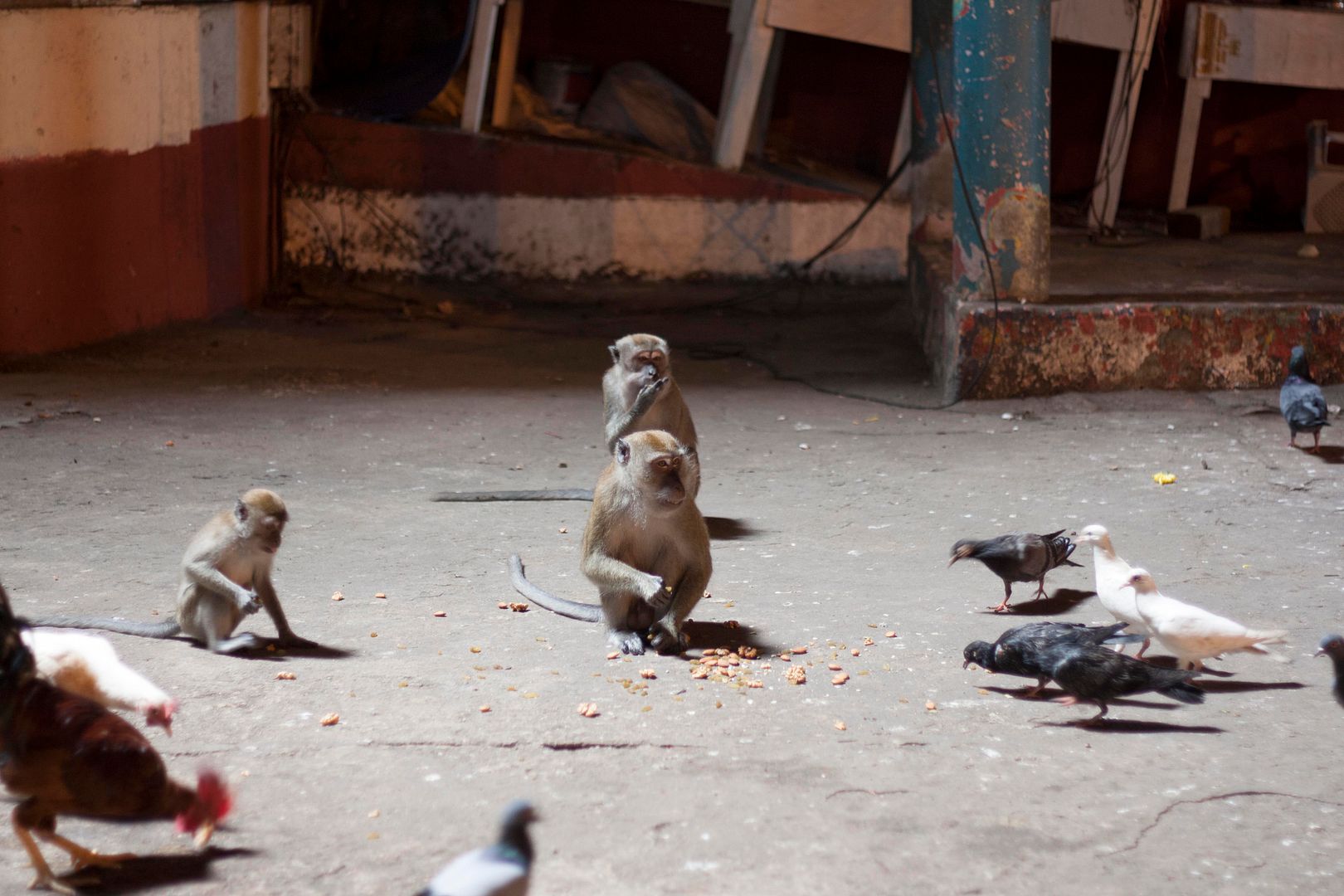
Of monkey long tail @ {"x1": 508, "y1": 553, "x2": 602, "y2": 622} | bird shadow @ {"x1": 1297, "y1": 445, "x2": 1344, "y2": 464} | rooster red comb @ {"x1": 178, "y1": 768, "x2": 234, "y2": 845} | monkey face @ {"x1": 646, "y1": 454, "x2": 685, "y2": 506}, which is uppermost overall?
monkey face @ {"x1": 646, "y1": 454, "x2": 685, "y2": 506}

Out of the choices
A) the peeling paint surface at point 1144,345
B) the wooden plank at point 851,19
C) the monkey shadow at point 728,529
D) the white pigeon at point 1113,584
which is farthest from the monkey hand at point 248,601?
the wooden plank at point 851,19

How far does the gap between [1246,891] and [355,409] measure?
6.48 metres

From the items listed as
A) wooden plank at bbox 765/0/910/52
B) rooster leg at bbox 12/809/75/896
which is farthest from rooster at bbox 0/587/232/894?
wooden plank at bbox 765/0/910/52

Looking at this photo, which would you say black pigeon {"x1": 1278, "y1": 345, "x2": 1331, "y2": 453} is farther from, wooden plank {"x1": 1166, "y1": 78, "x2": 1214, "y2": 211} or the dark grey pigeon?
wooden plank {"x1": 1166, "y1": 78, "x2": 1214, "y2": 211}

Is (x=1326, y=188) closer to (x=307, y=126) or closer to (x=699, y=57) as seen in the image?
(x=699, y=57)

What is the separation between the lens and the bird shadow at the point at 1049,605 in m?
5.22

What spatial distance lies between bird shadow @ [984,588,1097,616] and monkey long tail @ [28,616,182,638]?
9.58 ft

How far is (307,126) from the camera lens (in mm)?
12281

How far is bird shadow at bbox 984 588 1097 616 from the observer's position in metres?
5.22

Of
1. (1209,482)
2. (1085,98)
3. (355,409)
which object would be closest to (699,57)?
(1085,98)

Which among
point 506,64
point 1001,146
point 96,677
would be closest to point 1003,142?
point 1001,146

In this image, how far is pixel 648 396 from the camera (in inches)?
247

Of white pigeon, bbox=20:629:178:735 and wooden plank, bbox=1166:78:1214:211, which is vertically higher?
wooden plank, bbox=1166:78:1214:211

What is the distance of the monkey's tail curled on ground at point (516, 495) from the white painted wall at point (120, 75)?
4.21m
